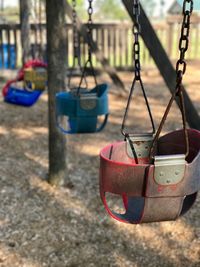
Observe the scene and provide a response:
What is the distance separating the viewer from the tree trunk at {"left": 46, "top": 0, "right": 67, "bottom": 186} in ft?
13.7

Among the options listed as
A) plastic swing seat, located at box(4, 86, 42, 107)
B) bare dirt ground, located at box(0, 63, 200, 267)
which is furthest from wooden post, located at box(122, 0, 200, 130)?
plastic swing seat, located at box(4, 86, 42, 107)

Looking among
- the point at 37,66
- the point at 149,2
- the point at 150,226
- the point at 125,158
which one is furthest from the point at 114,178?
the point at 149,2

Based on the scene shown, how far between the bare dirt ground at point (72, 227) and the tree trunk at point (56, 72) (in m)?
0.17

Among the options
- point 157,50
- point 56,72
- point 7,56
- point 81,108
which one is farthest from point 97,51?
point 81,108

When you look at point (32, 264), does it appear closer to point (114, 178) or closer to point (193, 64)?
point (114, 178)

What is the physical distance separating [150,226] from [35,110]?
13.9 ft

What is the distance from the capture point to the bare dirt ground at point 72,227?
11.1ft

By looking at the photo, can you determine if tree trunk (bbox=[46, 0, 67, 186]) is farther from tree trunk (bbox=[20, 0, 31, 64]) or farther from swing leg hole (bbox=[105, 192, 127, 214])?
tree trunk (bbox=[20, 0, 31, 64])

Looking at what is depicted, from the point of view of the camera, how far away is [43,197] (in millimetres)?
4328

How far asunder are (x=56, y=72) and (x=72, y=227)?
1.56 meters

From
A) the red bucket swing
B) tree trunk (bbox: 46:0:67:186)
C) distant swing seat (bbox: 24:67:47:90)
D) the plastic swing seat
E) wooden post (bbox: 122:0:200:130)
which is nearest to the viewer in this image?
the red bucket swing

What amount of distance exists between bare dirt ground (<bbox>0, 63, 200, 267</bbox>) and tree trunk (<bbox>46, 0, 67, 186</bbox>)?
0.57 feet

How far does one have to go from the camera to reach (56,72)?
4293 mm

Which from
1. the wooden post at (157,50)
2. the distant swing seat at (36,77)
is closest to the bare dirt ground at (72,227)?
the distant swing seat at (36,77)
